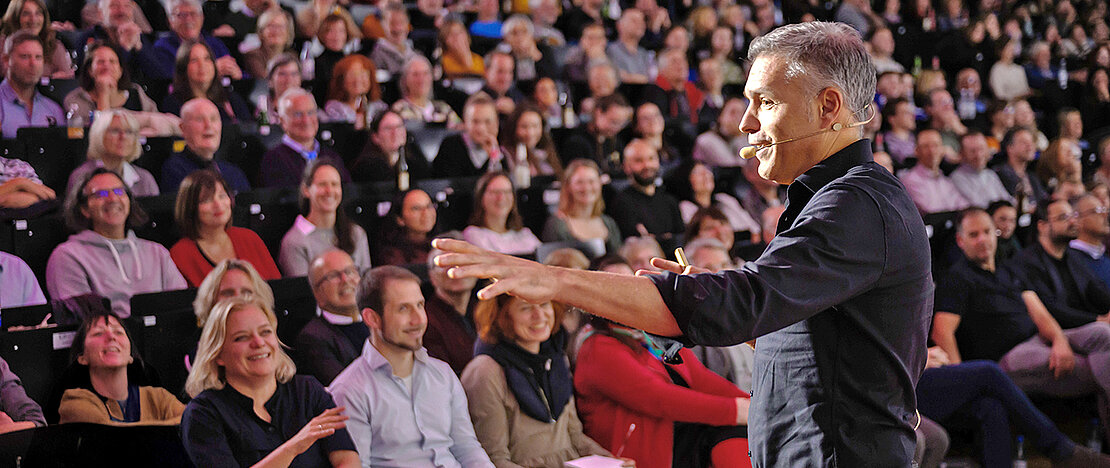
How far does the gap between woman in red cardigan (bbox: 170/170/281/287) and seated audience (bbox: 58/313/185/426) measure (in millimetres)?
672

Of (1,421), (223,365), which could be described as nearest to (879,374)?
(223,365)

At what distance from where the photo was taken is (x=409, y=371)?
2762mm

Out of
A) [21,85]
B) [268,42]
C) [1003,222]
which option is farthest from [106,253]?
[1003,222]

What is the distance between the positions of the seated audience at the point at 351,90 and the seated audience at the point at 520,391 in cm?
193

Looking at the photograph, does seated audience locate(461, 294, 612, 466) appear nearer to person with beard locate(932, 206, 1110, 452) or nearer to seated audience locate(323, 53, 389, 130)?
person with beard locate(932, 206, 1110, 452)

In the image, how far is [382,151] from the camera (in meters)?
4.22

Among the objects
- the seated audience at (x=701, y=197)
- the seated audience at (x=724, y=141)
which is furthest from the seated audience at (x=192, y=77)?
the seated audience at (x=724, y=141)

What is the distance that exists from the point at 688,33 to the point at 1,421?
4.87 m

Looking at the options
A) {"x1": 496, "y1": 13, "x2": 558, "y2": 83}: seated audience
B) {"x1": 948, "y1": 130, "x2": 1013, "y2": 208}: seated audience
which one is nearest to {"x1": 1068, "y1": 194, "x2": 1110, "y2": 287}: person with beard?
{"x1": 948, "y1": 130, "x2": 1013, "y2": 208}: seated audience

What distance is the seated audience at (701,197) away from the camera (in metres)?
4.75

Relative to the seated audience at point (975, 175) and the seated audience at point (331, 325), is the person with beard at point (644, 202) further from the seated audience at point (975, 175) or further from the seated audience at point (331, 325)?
the seated audience at point (975, 175)

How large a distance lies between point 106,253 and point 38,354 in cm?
60

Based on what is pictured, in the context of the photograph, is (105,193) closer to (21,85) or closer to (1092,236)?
(21,85)

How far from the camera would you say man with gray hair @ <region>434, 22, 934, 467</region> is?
3.06 ft
